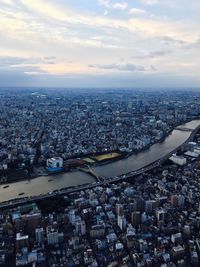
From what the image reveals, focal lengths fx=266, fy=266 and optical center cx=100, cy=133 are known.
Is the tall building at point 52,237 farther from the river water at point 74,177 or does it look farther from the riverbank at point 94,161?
the riverbank at point 94,161

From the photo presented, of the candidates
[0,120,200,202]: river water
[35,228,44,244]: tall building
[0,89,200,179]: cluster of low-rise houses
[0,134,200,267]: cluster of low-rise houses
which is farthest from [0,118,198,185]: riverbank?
[35,228,44,244]: tall building

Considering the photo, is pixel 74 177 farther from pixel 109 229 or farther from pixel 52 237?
pixel 52 237

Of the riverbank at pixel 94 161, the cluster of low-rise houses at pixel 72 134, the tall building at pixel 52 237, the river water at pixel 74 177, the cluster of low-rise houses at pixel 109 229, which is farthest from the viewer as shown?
the cluster of low-rise houses at pixel 72 134

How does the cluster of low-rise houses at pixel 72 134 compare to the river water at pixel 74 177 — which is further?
the cluster of low-rise houses at pixel 72 134

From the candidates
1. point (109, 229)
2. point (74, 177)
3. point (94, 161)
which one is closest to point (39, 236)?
point (109, 229)

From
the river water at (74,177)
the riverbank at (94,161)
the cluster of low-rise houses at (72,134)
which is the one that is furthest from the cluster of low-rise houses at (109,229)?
the cluster of low-rise houses at (72,134)

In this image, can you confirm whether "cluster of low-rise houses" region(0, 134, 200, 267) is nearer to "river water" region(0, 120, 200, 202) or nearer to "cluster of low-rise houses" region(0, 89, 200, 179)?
"river water" region(0, 120, 200, 202)

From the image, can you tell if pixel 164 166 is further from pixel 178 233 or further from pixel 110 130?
pixel 110 130

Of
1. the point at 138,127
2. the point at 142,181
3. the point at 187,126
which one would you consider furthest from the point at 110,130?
the point at 142,181
